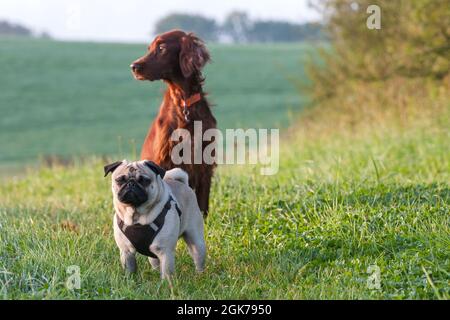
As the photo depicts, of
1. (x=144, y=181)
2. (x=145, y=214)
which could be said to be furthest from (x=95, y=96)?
(x=144, y=181)

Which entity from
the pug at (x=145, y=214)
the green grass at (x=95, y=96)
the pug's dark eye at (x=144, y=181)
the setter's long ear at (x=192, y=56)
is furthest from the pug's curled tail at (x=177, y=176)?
the green grass at (x=95, y=96)

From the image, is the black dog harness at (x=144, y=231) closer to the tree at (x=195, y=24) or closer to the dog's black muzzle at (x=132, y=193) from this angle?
the dog's black muzzle at (x=132, y=193)

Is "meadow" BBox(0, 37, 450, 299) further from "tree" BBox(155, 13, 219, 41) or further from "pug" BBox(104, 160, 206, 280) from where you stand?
"tree" BBox(155, 13, 219, 41)

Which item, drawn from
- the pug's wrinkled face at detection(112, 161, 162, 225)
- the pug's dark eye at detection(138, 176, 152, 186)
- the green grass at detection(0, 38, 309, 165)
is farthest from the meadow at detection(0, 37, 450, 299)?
the green grass at detection(0, 38, 309, 165)

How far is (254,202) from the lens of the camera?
25.6 feet

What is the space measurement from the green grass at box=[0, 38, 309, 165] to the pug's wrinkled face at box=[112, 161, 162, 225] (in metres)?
16.3

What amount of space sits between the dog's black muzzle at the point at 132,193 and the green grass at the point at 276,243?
64 cm

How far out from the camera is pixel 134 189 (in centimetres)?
536

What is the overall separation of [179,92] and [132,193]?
91.4 inches

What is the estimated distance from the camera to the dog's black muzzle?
17.6ft

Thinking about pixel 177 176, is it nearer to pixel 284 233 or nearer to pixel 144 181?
pixel 144 181

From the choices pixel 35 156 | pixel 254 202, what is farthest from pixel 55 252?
pixel 35 156

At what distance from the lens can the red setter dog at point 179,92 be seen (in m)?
7.34

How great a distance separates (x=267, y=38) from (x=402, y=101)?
42.2 m
